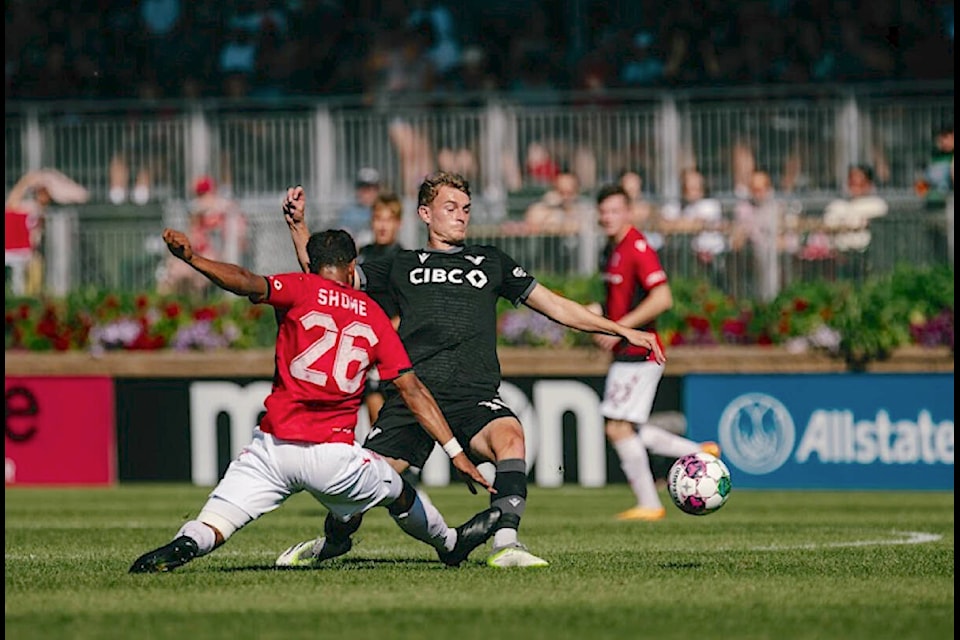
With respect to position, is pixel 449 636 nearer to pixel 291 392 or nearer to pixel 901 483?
Result: pixel 291 392

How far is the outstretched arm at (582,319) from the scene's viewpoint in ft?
32.2

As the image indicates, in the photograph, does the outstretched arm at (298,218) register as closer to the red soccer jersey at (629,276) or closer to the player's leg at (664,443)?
the red soccer jersey at (629,276)

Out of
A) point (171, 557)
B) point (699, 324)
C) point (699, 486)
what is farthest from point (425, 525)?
point (699, 324)

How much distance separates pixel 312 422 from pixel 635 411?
592 centimetres

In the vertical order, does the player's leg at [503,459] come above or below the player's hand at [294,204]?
below

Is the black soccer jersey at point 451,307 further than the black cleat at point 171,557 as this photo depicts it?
Yes

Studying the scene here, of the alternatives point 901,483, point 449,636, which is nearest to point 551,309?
point 449,636

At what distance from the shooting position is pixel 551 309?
10.1 meters

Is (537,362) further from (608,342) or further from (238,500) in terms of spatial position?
(238,500)

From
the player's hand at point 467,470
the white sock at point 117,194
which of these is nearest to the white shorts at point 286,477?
the player's hand at point 467,470

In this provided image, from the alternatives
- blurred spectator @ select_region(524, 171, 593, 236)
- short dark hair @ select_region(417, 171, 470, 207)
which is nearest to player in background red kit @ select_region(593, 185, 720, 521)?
short dark hair @ select_region(417, 171, 470, 207)

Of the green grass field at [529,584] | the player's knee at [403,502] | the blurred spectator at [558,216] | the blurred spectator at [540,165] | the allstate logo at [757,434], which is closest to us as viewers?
the green grass field at [529,584]

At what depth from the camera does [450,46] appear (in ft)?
79.4

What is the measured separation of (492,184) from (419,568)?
11681 mm
